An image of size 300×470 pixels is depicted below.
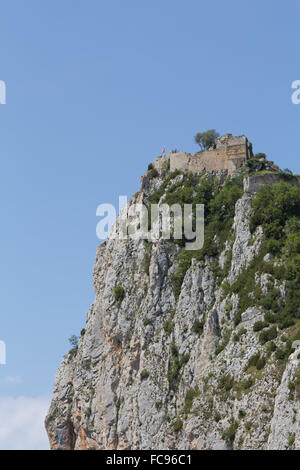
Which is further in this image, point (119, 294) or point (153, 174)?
point (153, 174)

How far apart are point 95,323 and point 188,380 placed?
1852cm

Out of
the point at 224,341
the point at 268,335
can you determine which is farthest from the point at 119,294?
the point at 268,335

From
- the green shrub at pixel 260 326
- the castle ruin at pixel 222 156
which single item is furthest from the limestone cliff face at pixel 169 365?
the castle ruin at pixel 222 156

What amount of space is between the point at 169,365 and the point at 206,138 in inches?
1187

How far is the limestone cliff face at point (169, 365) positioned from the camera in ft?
226

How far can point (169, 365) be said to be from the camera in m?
80.1

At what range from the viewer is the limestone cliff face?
6888 cm

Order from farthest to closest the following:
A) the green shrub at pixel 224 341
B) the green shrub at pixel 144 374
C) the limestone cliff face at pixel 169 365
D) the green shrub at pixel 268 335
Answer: the green shrub at pixel 144 374 < the green shrub at pixel 224 341 < the green shrub at pixel 268 335 < the limestone cliff face at pixel 169 365

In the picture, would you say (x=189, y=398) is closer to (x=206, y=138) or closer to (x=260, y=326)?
(x=260, y=326)

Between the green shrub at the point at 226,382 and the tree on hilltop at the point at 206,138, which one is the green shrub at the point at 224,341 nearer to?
the green shrub at the point at 226,382

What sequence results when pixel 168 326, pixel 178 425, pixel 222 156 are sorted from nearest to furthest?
pixel 178 425, pixel 168 326, pixel 222 156

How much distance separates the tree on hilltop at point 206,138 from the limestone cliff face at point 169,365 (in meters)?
6.87

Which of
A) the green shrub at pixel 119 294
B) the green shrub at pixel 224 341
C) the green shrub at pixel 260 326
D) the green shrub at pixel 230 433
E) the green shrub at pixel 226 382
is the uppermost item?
the green shrub at pixel 119 294
